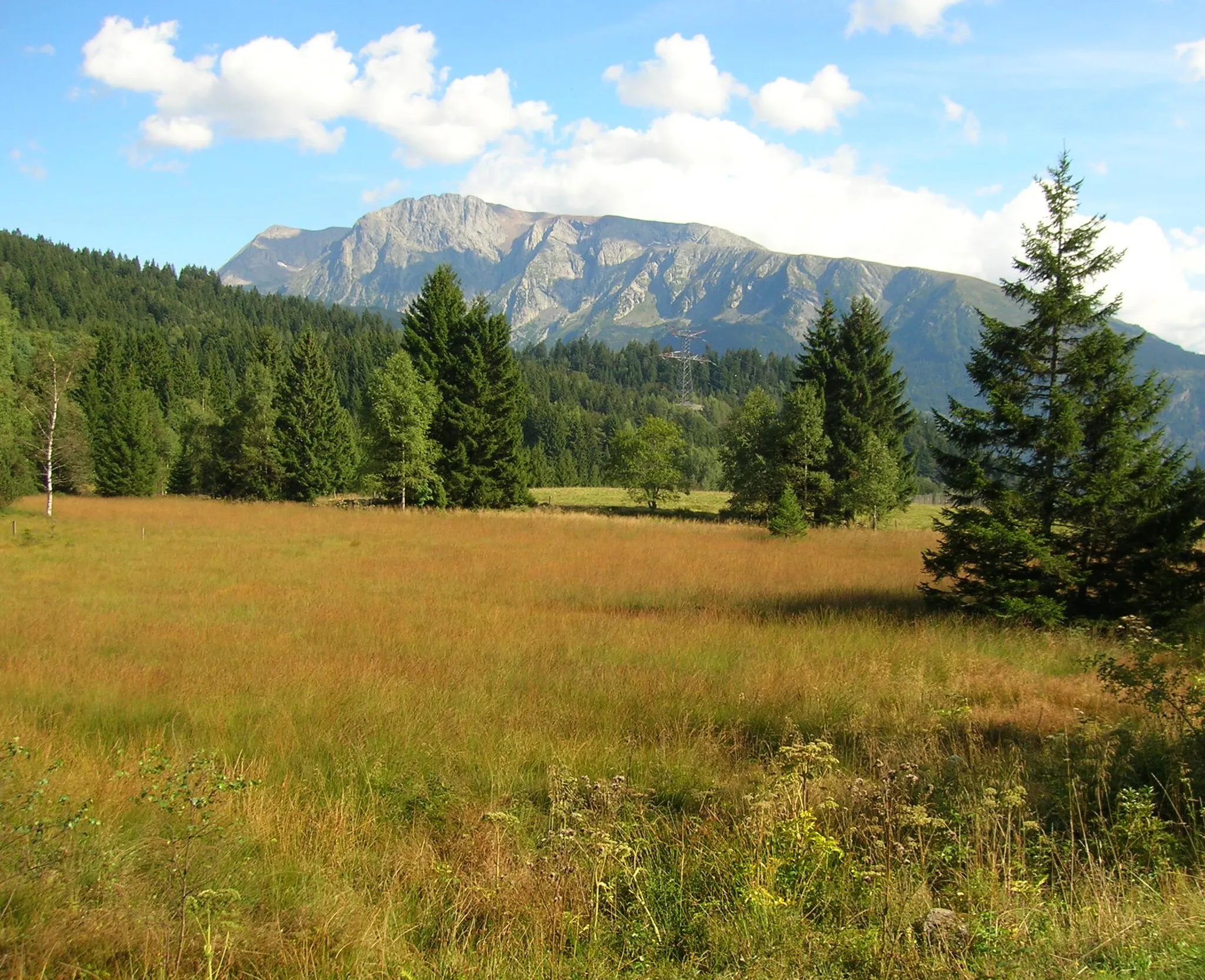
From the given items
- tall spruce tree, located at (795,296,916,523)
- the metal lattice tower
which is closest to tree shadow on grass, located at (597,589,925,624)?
tall spruce tree, located at (795,296,916,523)

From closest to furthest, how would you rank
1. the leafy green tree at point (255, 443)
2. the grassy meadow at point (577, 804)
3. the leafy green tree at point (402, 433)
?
the grassy meadow at point (577, 804) → the leafy green tree at point (402, 433) → the leafy green tree at point (255, 443)

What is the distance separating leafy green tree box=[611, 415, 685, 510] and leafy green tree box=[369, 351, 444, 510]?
1452 centimetres

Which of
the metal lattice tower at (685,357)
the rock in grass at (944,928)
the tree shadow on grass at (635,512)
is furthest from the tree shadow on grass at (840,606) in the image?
the metal lattice tower at (685,357)

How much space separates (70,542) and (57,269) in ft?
536

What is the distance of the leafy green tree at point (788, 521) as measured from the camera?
28.3 metres

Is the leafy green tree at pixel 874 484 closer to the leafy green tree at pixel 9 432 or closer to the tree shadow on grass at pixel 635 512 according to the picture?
the tree shadow on grass at pixel 635 512

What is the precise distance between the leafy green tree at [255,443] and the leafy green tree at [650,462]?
22.5 metres

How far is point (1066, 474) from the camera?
11.6m

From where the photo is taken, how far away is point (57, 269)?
148 metres

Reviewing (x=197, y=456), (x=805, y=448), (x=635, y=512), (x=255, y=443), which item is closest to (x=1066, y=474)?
(x=805, y=448)

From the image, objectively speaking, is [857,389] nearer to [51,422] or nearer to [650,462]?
Answer: [650,462]

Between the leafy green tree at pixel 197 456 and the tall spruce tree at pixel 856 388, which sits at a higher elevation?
the tall spruce tree at pixel 856 388

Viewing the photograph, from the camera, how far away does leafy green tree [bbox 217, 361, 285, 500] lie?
48.1 meters

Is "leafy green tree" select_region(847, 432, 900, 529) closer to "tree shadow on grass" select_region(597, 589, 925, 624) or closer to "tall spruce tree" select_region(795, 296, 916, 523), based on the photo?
"tall spruce tree" select_region(795, 296, 916, 523)
